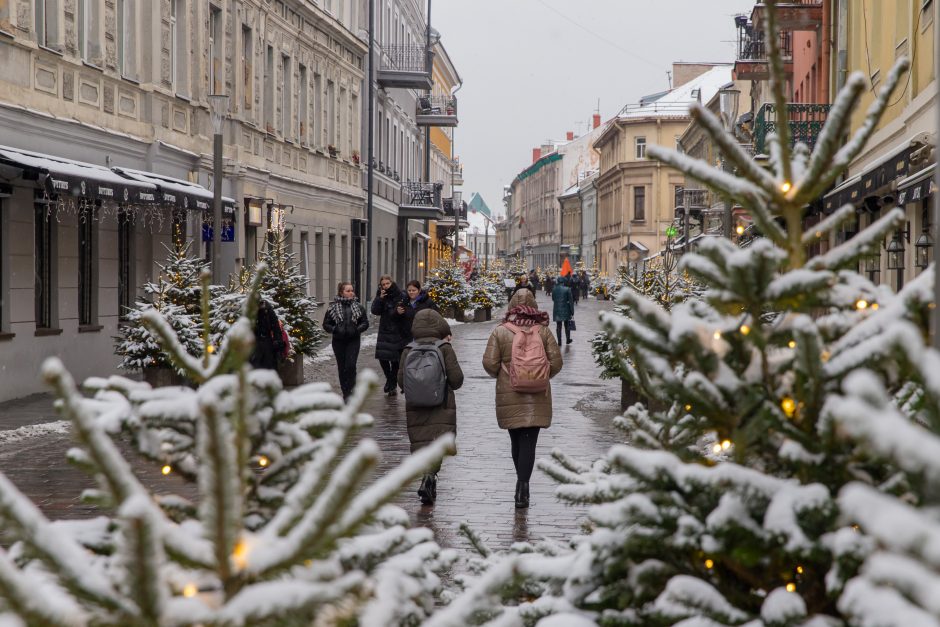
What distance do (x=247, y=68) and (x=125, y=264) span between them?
8.45m

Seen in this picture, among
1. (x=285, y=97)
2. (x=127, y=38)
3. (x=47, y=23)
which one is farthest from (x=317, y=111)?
(x=47, y=23)

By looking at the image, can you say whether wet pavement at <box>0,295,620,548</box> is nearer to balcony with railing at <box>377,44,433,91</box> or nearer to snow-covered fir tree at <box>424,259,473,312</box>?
snow-covered fir tree at <box>424,259,473,312</box>

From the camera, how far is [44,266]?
17719mm

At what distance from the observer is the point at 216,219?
15984 mm

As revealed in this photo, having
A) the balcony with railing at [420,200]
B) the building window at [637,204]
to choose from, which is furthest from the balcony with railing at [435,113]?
the building window at [637,204]

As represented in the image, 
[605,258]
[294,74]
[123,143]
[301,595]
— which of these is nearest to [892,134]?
[123,143]

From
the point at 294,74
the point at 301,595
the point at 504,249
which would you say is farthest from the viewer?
the point at 504,249

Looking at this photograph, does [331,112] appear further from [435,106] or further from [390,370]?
[435,106]

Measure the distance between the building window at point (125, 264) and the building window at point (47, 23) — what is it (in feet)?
12.9

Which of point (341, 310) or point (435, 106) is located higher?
point (435, 106)

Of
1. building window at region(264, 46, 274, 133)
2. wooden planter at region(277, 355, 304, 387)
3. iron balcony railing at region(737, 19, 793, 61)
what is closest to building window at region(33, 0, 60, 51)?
wooden planter at region(277, 355, 304, 387)

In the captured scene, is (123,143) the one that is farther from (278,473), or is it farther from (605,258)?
(605,258)

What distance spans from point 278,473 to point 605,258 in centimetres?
9681

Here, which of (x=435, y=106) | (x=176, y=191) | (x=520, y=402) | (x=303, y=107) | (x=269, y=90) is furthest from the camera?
(x=435, y=106)
